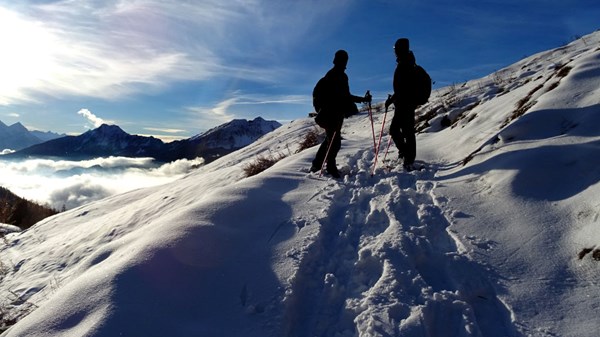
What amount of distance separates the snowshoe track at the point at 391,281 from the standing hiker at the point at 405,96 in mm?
2301

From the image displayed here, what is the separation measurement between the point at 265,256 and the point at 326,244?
0.85 metres

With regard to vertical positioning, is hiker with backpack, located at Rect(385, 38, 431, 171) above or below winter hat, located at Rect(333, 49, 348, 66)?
below

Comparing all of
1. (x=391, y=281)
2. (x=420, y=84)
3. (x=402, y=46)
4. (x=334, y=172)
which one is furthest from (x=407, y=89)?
(x=391, y=281)

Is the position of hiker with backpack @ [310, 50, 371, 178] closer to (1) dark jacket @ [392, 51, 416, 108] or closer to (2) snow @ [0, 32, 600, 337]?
(1) dark jacket @ [392, 51, 416, 108]

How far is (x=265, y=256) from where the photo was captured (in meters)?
4.38

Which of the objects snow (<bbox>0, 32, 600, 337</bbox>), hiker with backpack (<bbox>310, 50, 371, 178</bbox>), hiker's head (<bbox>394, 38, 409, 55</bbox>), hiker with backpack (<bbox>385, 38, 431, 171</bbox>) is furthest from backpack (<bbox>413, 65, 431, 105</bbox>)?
snow (<bbox>0, 32, 600, 337</bbox>)

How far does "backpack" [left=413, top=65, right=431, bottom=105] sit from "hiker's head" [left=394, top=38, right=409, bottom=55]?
423 mm

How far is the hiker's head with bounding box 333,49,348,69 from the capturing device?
25.6ft

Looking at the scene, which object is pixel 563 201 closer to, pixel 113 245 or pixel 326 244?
pixel 326 244

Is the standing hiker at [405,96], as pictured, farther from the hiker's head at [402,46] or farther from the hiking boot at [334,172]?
the hiking boot at [334,172]

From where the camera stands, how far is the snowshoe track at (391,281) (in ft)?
10.5

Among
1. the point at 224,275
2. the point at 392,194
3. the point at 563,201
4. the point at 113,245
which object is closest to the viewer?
the point at 224,275

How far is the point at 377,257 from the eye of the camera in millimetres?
4203

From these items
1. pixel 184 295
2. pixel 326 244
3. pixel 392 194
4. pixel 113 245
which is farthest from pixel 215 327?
pixel 392 194
